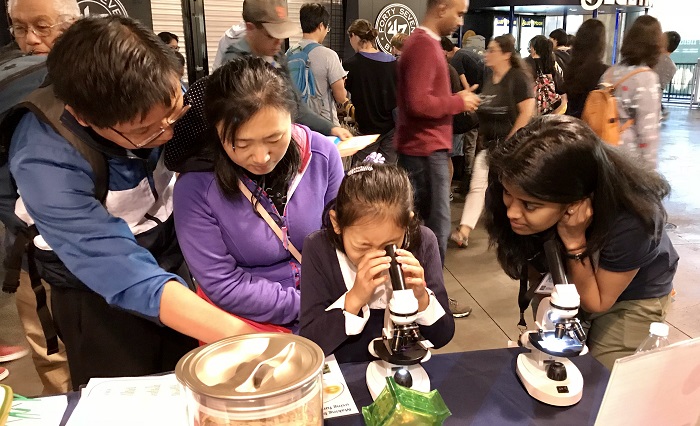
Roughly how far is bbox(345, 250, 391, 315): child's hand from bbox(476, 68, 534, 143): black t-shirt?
2.55 m

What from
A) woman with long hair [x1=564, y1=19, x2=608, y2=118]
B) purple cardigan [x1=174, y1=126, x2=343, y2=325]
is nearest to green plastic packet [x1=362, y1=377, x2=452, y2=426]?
purple cardigan [x1=174, y1=126, x2=343, y2=325]

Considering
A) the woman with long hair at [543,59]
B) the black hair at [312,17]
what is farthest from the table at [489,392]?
the woman with long hair at [543,59]

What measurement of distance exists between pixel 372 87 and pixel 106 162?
9.62 ft

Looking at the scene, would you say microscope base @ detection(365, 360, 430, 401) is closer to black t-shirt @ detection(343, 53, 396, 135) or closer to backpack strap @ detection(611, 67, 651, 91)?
backpack strap @ detection(611, 67, 651, 91)

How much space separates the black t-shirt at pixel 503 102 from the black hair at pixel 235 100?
2.38 m

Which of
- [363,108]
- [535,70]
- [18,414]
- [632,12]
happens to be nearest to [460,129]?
[363,108]

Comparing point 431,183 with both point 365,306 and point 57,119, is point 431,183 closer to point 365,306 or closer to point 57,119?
point 365,306

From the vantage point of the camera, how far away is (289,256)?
55.7 inches

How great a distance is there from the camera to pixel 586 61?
10.4ft

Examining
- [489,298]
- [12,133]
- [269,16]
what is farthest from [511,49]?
[12,133]

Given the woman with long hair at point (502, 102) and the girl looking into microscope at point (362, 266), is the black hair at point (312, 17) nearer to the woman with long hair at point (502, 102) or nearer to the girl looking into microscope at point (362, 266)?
the woman with long hair at point (502, 102)

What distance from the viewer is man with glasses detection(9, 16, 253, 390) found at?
3.34 feet

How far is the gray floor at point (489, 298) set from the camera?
2.61 m

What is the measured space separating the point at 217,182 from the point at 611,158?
3.10ft
